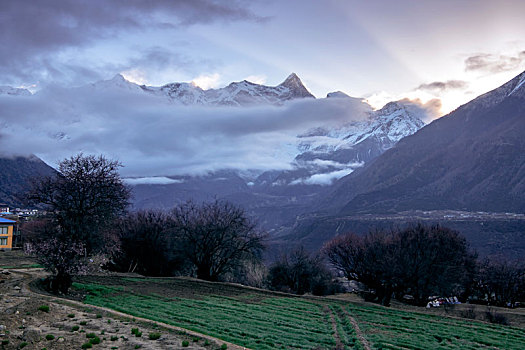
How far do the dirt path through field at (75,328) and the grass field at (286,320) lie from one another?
182cm

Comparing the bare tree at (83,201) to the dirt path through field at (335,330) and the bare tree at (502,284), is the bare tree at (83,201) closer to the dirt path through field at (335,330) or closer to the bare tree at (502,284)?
the dirt path through field at (335,330)

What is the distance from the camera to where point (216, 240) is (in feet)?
169

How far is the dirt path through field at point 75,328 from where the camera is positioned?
17344 millimetres

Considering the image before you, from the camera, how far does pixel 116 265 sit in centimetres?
5203

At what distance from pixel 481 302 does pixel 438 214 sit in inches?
5703

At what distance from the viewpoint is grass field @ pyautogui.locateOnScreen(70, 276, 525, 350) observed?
2280 centimetres

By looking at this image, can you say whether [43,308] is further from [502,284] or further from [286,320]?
[502,284]

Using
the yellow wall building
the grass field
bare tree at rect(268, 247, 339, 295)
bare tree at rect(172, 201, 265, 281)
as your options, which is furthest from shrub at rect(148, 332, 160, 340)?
the yellow wall building

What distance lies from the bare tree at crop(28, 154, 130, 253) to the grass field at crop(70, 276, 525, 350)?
419cm

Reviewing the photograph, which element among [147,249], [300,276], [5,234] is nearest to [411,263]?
[300,276]

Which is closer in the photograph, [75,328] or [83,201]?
[75,328]

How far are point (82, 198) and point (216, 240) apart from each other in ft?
65.5

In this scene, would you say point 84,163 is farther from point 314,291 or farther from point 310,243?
point 310,243

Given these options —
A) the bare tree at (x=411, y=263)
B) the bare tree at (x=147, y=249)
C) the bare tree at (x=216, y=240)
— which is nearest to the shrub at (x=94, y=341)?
the bare tree at (x=216, y=240)
